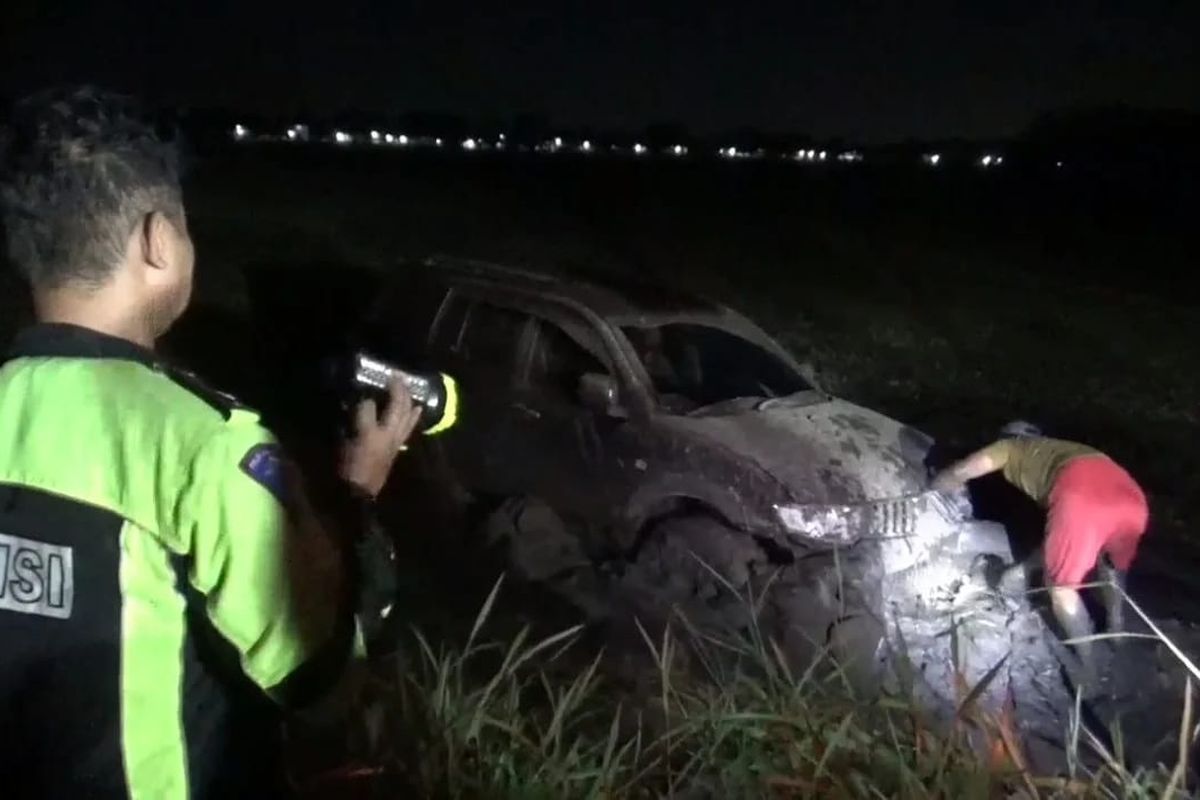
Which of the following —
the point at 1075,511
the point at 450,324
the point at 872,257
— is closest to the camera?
the point at 1075,511

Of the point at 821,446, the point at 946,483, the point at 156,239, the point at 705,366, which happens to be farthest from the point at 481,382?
the point at 156,239

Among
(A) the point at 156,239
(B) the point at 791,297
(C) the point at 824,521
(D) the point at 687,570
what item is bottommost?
(B) the point at 791,297

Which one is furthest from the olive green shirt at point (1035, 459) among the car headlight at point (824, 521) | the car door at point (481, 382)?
the car door at point (481, 382)

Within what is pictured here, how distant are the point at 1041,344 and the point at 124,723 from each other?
12.5 metres

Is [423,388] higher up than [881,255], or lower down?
higher up

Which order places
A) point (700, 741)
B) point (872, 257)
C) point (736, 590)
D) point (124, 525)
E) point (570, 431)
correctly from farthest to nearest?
1. point (872, 257)
2. point (570, 431)
3. point (736, 590)
4. point (700, 741)
5. point (124, 525)

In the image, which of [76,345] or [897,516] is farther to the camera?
[897,516]

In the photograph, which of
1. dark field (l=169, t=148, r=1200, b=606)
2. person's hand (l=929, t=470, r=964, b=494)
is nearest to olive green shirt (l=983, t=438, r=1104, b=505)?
person's hand (l=929, t=470, r=964, b=494)

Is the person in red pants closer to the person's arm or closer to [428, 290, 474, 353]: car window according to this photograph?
the person's arm

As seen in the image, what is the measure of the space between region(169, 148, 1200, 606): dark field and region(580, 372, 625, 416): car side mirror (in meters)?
1.15

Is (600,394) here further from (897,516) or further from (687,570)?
(897,516)

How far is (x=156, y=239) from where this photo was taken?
70.7 inches

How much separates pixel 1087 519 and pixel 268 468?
14.8 feet

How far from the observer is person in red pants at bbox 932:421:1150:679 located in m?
5.45
